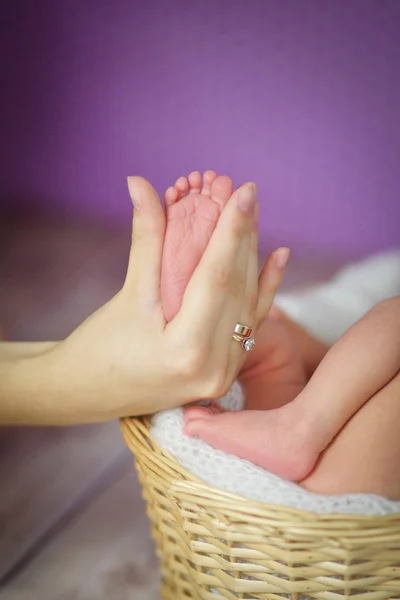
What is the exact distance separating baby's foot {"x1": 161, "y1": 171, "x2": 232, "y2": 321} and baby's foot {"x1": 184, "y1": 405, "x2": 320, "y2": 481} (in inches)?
5.8

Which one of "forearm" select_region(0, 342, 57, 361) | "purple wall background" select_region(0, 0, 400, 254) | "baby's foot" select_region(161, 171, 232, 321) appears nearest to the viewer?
"baby's foot" select_region(161, 171, 232, 321)

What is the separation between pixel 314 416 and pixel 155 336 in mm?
216

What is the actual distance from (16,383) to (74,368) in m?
0.11

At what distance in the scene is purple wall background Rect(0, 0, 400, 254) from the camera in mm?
1575

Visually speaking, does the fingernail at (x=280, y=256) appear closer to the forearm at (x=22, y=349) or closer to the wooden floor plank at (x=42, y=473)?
the forearm at (x=22, y=349)

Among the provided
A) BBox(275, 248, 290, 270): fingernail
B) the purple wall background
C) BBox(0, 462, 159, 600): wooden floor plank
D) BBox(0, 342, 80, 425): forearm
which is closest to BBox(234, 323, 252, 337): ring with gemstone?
BBox(275, 248, 290, 270): fingernail

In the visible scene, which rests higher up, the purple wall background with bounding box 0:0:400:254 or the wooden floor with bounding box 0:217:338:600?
→ the purple wall background with bounding box 0:0:400:254

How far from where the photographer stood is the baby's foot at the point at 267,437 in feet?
2.87

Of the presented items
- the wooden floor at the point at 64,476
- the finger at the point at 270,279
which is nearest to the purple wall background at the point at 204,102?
the wooden floor at the point at 64,476

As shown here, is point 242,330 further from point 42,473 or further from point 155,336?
point 42,473

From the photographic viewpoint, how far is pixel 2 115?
1535 mm

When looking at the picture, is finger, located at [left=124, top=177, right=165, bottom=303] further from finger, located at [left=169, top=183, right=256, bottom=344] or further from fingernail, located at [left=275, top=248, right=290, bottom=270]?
fingernail, located at [left=275, top=248, right=290, bottom=270]

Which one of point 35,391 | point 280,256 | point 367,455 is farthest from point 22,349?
point 367,455

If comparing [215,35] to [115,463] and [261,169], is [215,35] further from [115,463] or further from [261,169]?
[115,463]
